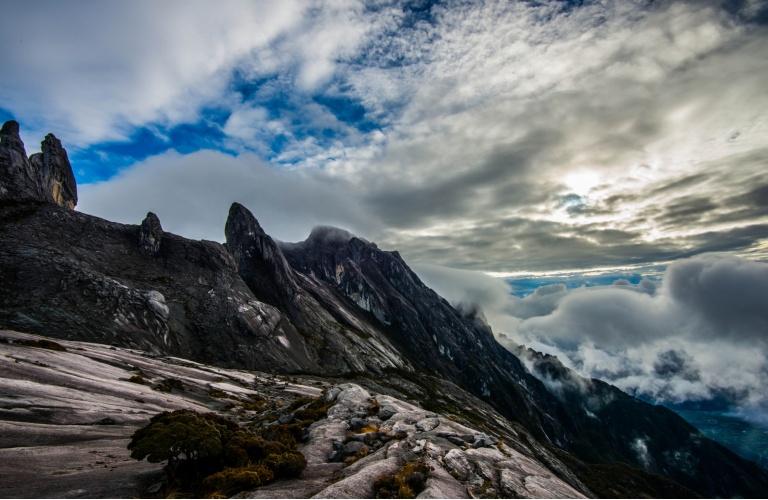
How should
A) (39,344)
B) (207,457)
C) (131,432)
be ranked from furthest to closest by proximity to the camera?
(39,344), (131,432), (207,457)

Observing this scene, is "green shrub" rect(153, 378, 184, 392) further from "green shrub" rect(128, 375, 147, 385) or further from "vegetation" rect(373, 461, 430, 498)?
"vegetation" rect(373, 461, 430, 498)

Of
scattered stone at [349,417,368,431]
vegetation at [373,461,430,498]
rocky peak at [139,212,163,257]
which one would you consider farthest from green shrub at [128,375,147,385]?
rocky peak at [139,212,163,257]

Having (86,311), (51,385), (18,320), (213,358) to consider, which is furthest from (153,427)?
(213,358)

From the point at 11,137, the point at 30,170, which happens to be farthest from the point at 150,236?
the point at 11,137

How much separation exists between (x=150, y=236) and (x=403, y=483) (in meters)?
156

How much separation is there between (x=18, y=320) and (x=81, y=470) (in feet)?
266

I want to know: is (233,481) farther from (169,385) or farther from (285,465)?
(169,385)

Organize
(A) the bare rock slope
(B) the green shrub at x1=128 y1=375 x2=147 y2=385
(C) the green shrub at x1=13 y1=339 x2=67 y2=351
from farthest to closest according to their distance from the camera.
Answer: (C) the green shrub at x1=13 y1=339 x2=67 y2=351
(B) the green shrub at x1=128 y1=375 x2=147 y2=385
(A) the bare rock slope

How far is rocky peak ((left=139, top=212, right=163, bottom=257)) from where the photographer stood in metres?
138

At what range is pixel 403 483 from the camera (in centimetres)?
1970

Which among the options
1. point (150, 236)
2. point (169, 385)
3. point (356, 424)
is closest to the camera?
point (356, 424)

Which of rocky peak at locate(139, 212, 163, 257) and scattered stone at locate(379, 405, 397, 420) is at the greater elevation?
rocky peak at locate(139, 212, 163, 257)

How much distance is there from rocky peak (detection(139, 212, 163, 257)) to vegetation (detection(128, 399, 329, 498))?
456 feet

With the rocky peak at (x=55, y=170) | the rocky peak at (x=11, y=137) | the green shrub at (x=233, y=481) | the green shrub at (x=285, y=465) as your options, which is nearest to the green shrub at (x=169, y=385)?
the green shrub at (x=285, y=465)
